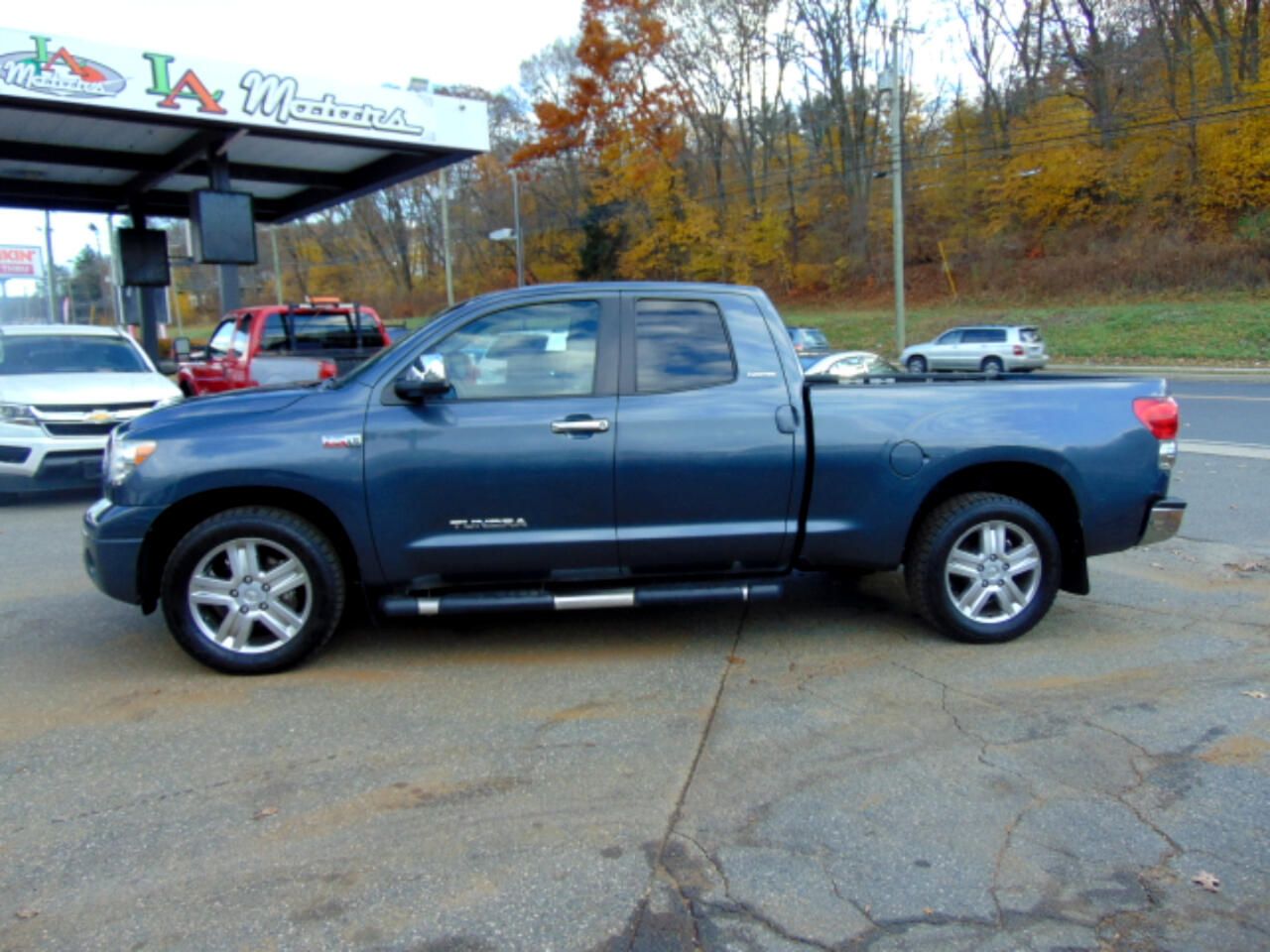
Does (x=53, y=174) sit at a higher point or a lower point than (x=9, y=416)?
higher

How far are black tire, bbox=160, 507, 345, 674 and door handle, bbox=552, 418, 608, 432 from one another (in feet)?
4.02

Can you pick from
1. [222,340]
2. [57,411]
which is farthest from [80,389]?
[222,340]

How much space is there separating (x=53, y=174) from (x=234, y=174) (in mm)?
4069

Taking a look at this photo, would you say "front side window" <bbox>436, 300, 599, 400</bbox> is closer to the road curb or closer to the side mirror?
the side mirror

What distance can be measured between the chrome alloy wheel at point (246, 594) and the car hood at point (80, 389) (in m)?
5.17

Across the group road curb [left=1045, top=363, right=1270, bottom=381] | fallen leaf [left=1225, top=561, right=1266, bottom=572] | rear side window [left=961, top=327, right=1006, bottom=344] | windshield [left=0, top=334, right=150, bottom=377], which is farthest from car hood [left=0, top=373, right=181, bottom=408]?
rear side window [left=961, top=327, right=1006, bottom=344]

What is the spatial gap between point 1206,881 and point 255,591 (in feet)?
12.8

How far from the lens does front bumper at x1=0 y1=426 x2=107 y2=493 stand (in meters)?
8.17

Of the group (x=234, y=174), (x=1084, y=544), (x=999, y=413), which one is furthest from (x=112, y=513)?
(x=234, y=174)

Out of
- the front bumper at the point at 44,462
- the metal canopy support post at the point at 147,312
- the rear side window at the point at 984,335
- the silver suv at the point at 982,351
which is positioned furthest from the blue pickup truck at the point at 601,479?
the rear side window at the point at 984,335

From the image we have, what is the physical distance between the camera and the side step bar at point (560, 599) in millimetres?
4402

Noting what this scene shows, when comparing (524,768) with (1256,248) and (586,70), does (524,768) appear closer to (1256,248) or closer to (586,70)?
(1256,248)

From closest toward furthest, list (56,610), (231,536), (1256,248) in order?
1. (231,536)
2. (56,610)
3. (1256,248)

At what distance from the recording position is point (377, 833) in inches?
123
